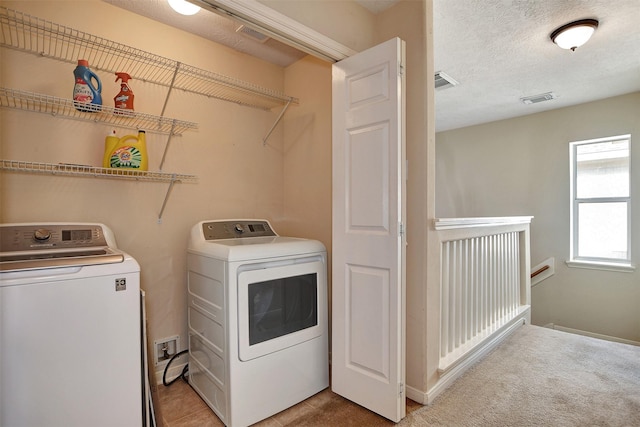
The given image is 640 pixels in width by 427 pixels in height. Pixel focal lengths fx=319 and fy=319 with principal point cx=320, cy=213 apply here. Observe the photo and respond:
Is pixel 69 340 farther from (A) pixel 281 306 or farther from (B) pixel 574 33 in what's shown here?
→ (B) pixel 574 33

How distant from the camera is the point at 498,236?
9.32 ft

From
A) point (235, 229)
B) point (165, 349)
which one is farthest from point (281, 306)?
point (165, 349)

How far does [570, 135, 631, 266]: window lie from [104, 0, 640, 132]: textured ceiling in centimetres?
62

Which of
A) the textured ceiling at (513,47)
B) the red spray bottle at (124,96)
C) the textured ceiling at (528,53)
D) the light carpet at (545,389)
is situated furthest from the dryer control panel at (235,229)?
the textured ceiling at (528,53)

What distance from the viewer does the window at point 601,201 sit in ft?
11.9

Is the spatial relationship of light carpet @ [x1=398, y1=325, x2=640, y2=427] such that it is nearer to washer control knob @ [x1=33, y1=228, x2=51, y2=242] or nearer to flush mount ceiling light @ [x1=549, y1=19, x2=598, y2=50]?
washer control knob @ [x1=33, y1=228, x2=51, y2=242]

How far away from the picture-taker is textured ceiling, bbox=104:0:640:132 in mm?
2014

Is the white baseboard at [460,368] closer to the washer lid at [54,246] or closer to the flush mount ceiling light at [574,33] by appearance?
the washer lid at [54,246]

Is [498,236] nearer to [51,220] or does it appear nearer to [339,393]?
[339,393]

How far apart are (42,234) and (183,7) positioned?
1.45 m

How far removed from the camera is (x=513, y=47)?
2.50 meters

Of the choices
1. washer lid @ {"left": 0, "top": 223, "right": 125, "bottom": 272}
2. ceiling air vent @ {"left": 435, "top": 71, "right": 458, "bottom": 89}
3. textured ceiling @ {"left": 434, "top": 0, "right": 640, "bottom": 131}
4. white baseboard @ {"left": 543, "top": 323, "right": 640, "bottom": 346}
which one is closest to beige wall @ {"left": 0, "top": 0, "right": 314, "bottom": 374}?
washer lid @ {"left": 0, "top": 223, "right": 125, "bottom": 272}

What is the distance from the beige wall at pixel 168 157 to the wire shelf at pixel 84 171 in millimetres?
41

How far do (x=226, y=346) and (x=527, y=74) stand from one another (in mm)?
3423
